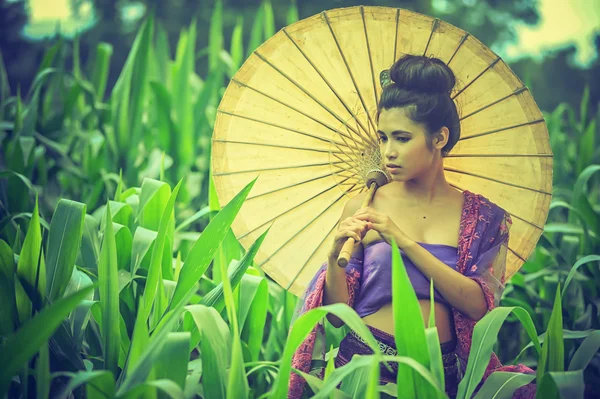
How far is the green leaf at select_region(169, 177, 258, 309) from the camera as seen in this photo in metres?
1.48

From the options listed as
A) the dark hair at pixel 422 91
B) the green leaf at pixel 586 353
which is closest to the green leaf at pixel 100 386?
the dark hair at pixel 422 91

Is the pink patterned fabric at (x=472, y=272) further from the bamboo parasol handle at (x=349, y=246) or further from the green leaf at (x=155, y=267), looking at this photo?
the green leaf at (x=155, y=267)

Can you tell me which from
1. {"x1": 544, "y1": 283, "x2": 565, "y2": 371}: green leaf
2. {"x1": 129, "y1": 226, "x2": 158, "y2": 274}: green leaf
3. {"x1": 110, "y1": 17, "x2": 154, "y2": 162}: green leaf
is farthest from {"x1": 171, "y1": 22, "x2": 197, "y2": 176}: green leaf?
{"x1": 544, "y1": 283, "x2": 565, "y2": 371}: green leaf

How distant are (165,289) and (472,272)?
73 cm

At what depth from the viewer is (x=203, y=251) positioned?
1.50 m

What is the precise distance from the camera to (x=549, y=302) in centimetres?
232

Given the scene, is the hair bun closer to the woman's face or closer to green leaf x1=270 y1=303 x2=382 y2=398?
the woman's face

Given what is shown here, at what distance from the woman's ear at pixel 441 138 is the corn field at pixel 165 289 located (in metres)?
0.37

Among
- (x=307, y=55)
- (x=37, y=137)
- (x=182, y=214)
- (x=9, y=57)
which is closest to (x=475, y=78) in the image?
(x=307, y=55)

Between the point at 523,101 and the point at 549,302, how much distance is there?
3.37ft

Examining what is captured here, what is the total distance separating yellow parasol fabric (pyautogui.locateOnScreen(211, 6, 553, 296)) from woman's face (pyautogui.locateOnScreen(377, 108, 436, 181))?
0.47 ft

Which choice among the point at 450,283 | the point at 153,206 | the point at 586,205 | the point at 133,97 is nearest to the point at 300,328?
the point at 450,283

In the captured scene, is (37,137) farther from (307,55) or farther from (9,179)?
(307,55)

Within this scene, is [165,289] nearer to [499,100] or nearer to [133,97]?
[499,100]
